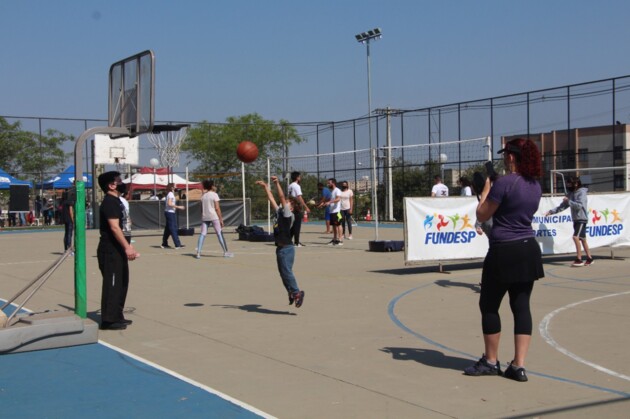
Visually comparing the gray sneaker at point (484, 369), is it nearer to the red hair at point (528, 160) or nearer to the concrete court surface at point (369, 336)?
the concrete court surface at point (369, 336)

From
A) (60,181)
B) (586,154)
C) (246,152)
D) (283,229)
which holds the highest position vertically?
(586,154)

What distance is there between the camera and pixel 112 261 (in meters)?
8.62

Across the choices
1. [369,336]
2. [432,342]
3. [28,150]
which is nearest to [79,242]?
[369,336]

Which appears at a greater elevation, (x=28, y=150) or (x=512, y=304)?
(x=28, y=150)

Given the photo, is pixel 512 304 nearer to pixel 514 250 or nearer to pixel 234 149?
pixel 514 250

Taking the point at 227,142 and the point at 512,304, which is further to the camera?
the point at 227,142

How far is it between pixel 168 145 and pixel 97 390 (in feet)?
109

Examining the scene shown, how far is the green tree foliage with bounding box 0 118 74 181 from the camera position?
41.3 meters

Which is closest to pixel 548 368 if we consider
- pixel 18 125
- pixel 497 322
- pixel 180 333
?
pixel 497 322

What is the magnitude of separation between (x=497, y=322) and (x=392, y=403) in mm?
1266

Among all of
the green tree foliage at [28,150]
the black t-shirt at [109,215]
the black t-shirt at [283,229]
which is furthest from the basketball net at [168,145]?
the black t-shirt at [109,215]

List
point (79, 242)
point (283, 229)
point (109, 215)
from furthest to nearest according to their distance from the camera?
point (283, 229)
point (109, 215)
point (79, 242)

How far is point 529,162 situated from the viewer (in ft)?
20.2

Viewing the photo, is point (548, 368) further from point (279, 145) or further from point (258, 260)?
point (279, 145)
